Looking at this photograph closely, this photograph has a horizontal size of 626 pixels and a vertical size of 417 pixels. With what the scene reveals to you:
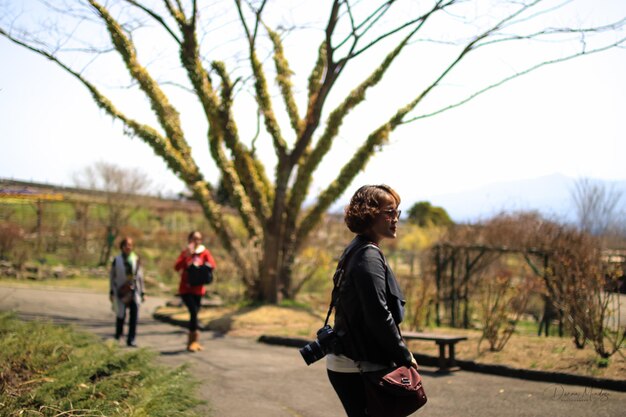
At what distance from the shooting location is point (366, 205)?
426cm

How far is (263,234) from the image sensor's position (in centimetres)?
1812

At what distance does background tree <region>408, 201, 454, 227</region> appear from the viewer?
1547 inches

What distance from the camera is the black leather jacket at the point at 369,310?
155 inches

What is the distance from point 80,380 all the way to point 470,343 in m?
6.79

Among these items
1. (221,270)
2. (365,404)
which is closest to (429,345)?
(365,404)

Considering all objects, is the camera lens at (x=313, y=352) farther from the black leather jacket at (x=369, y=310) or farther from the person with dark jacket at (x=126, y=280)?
the person with dark jacket at (x=126, y=280)

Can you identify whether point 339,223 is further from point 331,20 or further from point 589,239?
point 589,239

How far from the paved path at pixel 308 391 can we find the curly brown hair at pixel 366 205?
11.5 ft

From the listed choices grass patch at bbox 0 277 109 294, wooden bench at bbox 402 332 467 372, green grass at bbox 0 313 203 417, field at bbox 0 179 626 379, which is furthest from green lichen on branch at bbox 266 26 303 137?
green grass at bbox 0 313 203 417

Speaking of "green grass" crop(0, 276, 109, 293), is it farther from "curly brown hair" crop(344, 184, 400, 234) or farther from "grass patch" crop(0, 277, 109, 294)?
"curly brown hair" crop(344, 184, 400, 234)

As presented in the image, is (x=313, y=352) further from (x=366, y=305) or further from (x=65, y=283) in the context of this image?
(x=65, y=283)

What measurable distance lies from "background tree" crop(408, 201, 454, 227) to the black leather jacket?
34.3 m

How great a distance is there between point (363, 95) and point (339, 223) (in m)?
8.25

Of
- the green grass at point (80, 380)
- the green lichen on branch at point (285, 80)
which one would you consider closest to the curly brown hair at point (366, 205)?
the green grass at point (80, 380)
